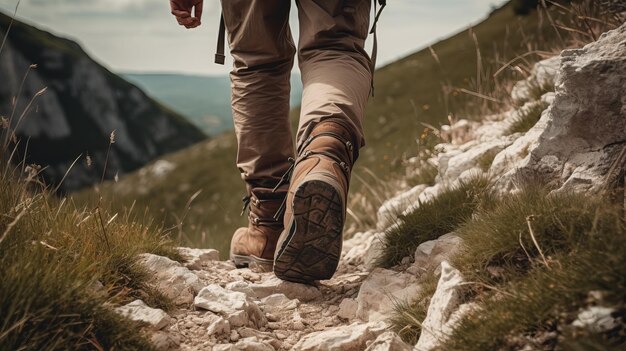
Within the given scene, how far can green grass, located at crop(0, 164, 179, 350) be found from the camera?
74.9 inches

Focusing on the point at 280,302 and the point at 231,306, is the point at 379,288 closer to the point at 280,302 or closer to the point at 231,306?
the point at 280,302

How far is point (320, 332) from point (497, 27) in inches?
1591

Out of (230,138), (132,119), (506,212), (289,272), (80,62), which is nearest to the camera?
(506,212)

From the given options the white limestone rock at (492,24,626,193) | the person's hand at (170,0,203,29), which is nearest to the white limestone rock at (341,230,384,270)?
the white limestone rock at (492,24,626,193)

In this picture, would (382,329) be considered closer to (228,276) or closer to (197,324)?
(197,324)

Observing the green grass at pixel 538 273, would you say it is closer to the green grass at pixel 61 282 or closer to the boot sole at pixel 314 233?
the boot sole at pixel 314 233

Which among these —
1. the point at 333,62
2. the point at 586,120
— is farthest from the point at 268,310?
the point at 586,120

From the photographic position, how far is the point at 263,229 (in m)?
3.86

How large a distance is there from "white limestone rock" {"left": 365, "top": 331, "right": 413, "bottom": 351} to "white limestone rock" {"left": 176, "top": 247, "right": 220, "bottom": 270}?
152cm

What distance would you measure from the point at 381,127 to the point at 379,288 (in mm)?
29349

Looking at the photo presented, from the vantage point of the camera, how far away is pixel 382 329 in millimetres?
2533

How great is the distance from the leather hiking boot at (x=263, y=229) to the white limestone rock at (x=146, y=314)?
1384 mm

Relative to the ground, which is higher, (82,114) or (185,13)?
(185,13)

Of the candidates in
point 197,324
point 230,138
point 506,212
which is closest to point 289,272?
point 197,324
